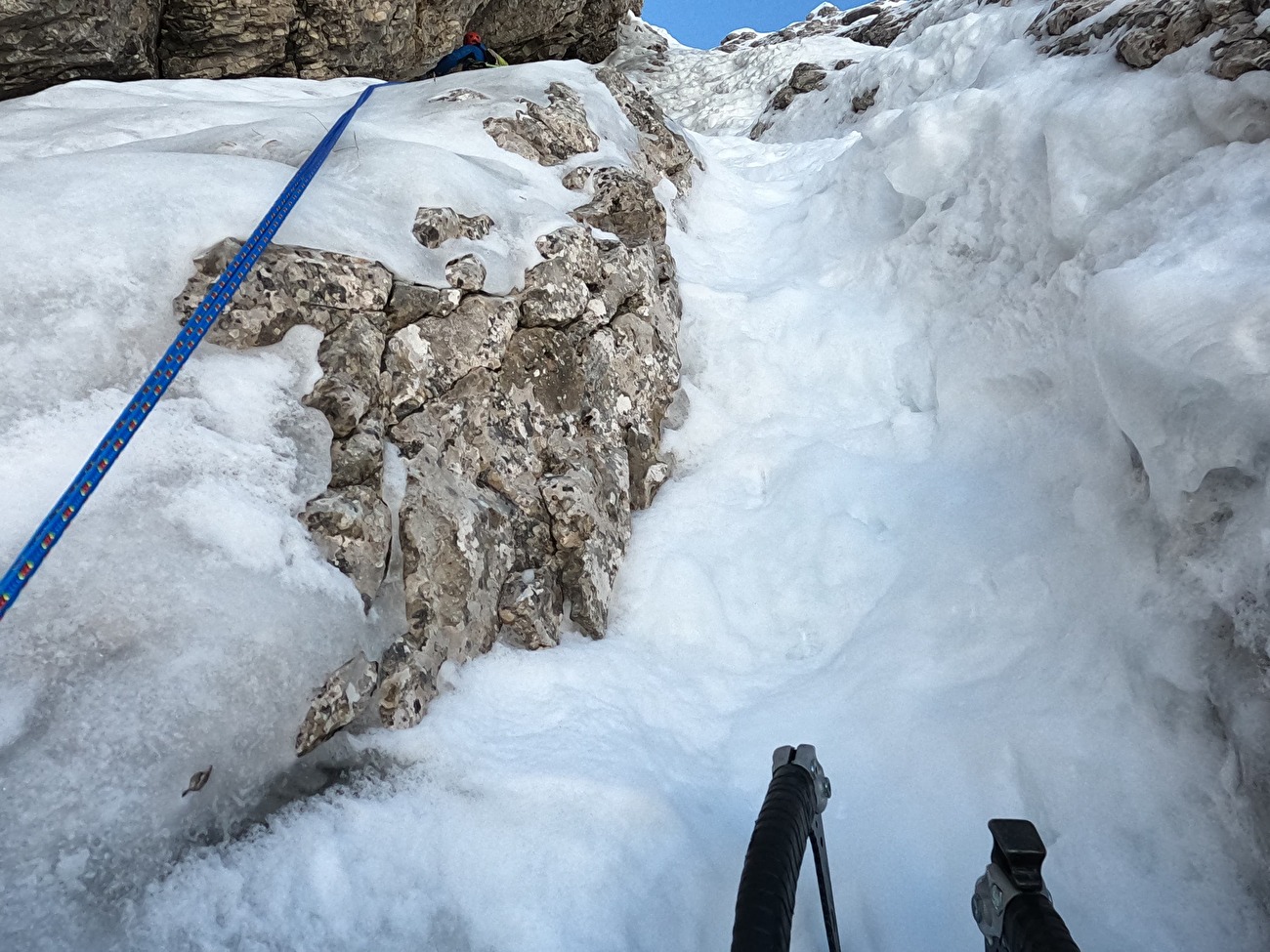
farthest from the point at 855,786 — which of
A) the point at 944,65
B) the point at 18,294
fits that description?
the point at 944,65

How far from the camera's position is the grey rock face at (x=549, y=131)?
4.99 metres

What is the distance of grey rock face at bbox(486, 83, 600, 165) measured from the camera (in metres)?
4.99

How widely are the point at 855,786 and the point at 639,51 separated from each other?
68.9ft

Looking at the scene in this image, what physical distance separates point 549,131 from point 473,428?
313 centimetres

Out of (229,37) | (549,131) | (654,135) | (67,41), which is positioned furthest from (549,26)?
Result: (549,131)

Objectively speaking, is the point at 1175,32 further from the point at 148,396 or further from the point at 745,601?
the point at 148,396

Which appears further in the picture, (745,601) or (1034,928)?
(745,601)

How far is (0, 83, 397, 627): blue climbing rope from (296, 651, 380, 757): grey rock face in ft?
2.59

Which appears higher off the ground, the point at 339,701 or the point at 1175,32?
the point at 1175,32

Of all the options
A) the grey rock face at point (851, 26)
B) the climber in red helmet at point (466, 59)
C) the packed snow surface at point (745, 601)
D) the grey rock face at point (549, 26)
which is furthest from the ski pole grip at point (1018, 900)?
the grey rock face at point (851, 26)

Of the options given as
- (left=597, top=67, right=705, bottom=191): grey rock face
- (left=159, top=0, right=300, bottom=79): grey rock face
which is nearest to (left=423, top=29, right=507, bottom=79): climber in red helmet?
(left=597, top=67, right=705, bottom=191): grey rock face

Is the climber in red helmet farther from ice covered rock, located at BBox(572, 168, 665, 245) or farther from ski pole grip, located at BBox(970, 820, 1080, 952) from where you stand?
ski pole grip, located at BBox(970, 820, 1080, 952)

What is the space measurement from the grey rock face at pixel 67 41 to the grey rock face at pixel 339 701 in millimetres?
6450

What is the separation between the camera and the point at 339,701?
2131mm
